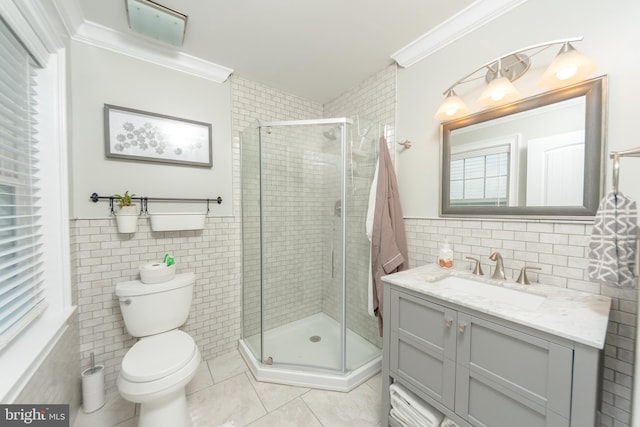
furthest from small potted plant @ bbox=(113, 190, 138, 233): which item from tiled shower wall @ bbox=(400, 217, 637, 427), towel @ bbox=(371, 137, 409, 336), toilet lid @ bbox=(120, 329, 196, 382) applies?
tiled shower wall @ bbox=(400, 217, 637, 427)

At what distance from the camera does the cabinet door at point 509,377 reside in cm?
80

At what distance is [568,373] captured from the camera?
776mm

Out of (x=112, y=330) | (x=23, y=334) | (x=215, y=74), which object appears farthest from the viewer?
(x=215, y=74)

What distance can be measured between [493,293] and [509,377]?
476mm

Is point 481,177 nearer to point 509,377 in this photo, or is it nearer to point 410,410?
point 509,377

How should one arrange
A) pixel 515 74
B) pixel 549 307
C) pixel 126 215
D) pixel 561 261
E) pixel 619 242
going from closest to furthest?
1. pixel 619 242
2. pixel 549 307
3. pixel 561 261
4. pixel 515 74
5. pixel 126 215

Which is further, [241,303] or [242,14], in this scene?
[241,303]

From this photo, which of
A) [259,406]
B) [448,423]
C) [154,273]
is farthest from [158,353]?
[448,423]

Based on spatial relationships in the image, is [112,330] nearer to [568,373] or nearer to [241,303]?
[241,303]

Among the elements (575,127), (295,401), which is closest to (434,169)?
(575,127)

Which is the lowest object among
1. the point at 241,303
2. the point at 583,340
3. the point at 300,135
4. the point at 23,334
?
the point at 241,303

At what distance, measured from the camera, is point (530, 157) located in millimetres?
1276

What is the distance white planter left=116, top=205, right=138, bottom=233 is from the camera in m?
1.58

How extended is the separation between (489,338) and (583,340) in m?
0.28
